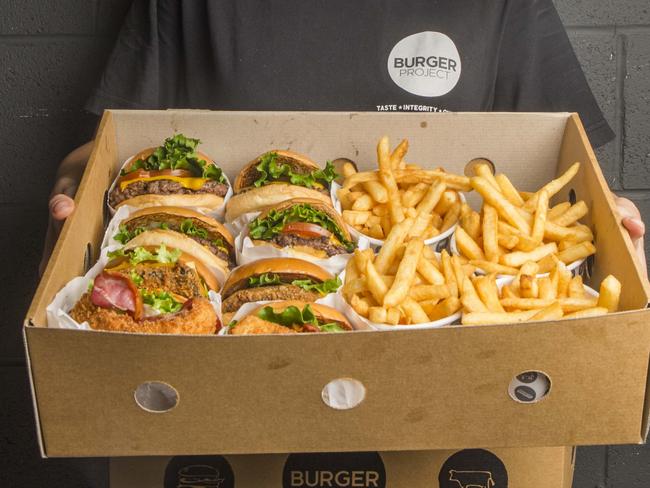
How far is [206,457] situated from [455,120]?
1.04m

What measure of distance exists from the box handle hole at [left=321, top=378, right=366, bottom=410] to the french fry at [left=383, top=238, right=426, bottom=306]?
298mm

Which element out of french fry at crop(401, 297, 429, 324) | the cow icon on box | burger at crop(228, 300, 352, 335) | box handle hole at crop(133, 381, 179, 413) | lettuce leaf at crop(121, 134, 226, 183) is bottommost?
the cow icon on box

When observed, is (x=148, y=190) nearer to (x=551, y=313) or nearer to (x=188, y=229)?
(x=188, y=229)

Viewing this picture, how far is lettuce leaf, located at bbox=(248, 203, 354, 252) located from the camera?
191 cm

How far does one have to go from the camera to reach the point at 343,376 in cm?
134

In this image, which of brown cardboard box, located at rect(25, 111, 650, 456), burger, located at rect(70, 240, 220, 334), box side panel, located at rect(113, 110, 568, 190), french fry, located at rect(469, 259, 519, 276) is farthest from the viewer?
box side panel, located at rect(113, 110, 568, 190)

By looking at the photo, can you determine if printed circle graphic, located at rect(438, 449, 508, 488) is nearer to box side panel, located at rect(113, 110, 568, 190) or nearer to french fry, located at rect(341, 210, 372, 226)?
french fry, located at rect(341, 210, 372, 226)

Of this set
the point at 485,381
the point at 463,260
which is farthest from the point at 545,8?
the point at 485,381

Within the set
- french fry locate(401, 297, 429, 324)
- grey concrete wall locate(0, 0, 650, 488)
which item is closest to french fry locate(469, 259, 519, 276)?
french fry locate(401, 297, 429, 324)

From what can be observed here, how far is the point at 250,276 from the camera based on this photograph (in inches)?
68.6

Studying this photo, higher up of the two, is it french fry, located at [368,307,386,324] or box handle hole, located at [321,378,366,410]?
french fry, located at [368,307,386,324]

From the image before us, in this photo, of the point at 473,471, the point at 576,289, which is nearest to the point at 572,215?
the point at 576,289

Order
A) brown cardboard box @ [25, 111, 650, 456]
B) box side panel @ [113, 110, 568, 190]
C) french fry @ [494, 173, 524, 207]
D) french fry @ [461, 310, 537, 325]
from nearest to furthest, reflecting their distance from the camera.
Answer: brown cardboard box @ [25, 111, 650, 456]
french fry @ [461, 310, 537, 325]
french fry @ [494, 173, 524, 207]
box side panel @ [113, 110, 568, 190]

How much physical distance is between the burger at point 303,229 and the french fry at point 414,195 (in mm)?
170
